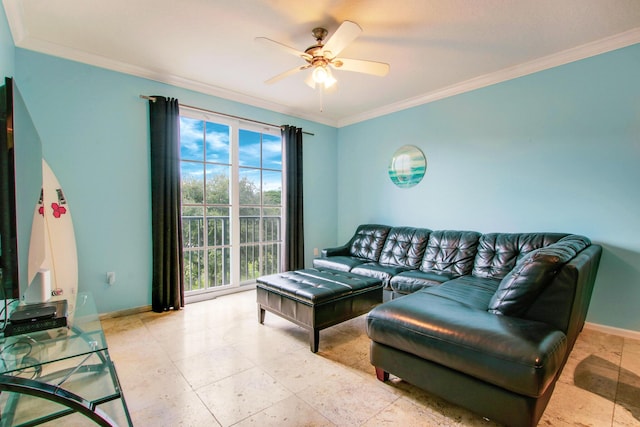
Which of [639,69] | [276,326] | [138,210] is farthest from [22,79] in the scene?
[639,69]

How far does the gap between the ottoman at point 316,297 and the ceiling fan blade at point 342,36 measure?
1.91m

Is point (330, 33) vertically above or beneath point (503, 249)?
above

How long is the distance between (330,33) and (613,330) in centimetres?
366

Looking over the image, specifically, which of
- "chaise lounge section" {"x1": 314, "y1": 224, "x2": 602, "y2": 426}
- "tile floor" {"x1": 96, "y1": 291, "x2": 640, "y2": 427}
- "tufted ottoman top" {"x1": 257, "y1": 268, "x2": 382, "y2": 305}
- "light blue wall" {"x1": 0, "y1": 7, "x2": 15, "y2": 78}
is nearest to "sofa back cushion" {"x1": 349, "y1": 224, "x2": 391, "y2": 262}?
"tufted ottoman top" {"x1": 257, "y1": 268, "x2": 382, "y2": 305}

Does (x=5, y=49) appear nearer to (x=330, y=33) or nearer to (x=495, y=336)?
(x=330, y=33)

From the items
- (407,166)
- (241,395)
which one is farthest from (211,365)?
(407,166)

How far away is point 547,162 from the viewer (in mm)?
3008

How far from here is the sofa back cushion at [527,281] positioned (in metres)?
1.58

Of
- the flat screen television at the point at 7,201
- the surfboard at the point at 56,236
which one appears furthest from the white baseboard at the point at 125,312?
the flat screen television at the point at 7,201

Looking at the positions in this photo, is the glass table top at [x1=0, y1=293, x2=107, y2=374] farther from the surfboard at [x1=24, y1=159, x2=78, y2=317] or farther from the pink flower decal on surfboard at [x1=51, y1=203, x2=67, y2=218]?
the pink flower decal on surfboard at [x1=51, y1=203, x2=67, y2=218]

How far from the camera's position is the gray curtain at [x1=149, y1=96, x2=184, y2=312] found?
10.5ft

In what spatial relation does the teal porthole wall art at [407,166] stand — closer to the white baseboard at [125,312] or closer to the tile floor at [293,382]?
the tile floor at [293,382]

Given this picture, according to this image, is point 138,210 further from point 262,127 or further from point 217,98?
point 262,127

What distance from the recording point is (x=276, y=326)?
112 inches
